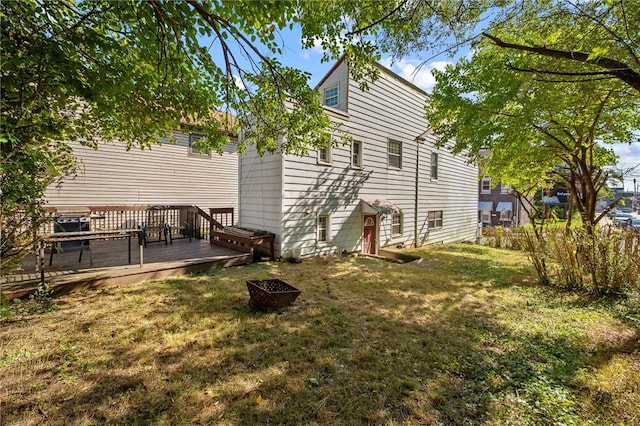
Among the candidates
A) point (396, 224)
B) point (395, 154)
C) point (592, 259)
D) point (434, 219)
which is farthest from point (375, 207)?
point (592, 259)

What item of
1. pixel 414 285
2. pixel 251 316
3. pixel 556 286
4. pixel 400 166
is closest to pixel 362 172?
pixel 400 166

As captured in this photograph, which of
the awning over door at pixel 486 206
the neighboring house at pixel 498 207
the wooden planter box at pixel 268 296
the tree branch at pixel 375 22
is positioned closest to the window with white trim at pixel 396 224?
the wooden planter box at pixel 268 296

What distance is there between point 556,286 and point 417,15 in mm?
7144

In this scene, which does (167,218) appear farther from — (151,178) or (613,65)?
(613,65)

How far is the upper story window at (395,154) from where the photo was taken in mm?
11697

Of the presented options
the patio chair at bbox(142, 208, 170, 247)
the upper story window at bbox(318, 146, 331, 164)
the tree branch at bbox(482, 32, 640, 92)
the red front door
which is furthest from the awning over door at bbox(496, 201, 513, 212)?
the patio chair at bbox(142, 208, 170, 247)

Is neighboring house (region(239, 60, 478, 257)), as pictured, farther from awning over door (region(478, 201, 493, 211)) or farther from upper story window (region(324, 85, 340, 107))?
awning over door (region(478, 201, 493, 211))

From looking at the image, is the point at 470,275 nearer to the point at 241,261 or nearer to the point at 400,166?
the point at 400,166

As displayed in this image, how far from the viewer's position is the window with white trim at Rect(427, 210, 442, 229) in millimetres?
13945

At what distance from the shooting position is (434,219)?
1434cm

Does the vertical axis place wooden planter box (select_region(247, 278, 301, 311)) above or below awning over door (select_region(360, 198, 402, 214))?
below

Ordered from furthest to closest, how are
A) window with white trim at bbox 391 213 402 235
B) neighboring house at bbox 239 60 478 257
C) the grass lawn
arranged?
window with white trim at bbox 391 213 402 235
neighboring house at bbox 239 60 478 257
the grass lawn

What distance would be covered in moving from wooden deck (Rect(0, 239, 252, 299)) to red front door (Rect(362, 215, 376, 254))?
4.85 meters

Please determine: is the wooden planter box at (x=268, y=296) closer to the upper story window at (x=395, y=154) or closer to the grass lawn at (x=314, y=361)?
the grass lawn at (x=314, y=361)
